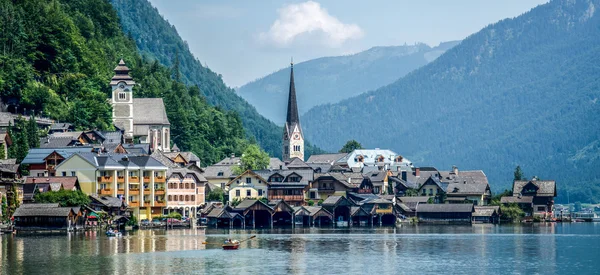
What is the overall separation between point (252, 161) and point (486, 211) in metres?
34.3

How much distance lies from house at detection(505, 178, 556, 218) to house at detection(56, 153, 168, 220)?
56.2m

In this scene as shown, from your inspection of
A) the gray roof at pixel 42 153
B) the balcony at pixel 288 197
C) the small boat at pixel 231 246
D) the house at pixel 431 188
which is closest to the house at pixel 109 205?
the gray roof at pixel 42 153

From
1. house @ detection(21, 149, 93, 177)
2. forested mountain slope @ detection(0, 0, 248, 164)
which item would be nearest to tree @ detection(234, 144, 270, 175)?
forested mountain slope @ detection(0, 0, 248, 164)

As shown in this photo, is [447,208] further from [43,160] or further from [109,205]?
[43,160]

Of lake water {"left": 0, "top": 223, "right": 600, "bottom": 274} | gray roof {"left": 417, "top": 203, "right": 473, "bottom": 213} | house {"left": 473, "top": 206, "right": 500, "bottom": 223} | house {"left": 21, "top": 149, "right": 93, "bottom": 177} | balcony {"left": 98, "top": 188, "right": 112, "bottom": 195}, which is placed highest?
house {"left": 21, "top": 149, "right": 93, "bottom": 177}

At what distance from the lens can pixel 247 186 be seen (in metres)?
155

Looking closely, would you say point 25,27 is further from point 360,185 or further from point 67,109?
point 360,185

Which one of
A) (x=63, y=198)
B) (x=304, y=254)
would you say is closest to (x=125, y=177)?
(x=63, y=198)

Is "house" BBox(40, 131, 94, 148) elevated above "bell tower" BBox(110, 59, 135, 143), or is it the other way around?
"bell tower" BBox(110, 59, 135, 143)

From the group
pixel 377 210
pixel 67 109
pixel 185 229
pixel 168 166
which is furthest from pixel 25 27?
pixel 377 210

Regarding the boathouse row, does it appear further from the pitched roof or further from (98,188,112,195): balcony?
the pitched roof

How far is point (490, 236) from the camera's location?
376 feet

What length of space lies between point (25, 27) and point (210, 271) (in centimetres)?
8994

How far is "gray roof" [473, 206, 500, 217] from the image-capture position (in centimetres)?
15711
